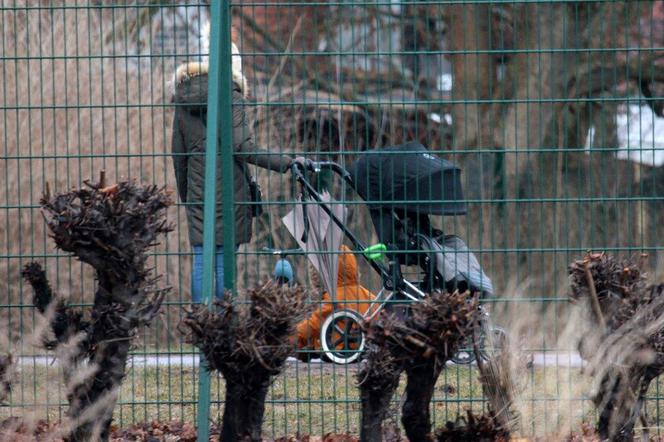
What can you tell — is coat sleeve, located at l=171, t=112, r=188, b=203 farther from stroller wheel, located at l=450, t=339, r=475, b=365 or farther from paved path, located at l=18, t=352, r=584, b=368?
stroller wheel, located at l=450, t=339, r=475, b=365

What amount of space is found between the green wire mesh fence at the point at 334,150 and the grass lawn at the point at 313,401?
2cm

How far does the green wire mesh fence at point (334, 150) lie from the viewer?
5.76m

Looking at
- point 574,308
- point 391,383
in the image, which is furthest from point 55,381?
point 574,308

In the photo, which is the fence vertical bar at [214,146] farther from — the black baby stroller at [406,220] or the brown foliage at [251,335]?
the black baby stroller at [406,220]

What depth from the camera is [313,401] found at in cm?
585

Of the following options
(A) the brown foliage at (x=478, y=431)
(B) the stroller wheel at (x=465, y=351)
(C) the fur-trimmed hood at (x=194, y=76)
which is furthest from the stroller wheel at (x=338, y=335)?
(A) the brown foliage at (x=478, y=431)

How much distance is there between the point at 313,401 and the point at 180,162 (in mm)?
1615

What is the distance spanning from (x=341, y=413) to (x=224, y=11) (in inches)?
88.7

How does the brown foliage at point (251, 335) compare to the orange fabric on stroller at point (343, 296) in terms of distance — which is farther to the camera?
the orange fabric on stroller at point (343, 296)

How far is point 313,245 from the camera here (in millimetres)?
6301

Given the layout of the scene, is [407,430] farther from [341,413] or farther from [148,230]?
[341,413]

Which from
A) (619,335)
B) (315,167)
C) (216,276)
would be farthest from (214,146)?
(619,335)

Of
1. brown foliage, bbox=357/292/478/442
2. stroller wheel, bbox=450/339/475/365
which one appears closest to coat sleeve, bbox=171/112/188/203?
stroller wheel, bbox=450/339/475/365

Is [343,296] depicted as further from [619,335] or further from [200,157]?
[619,335]
